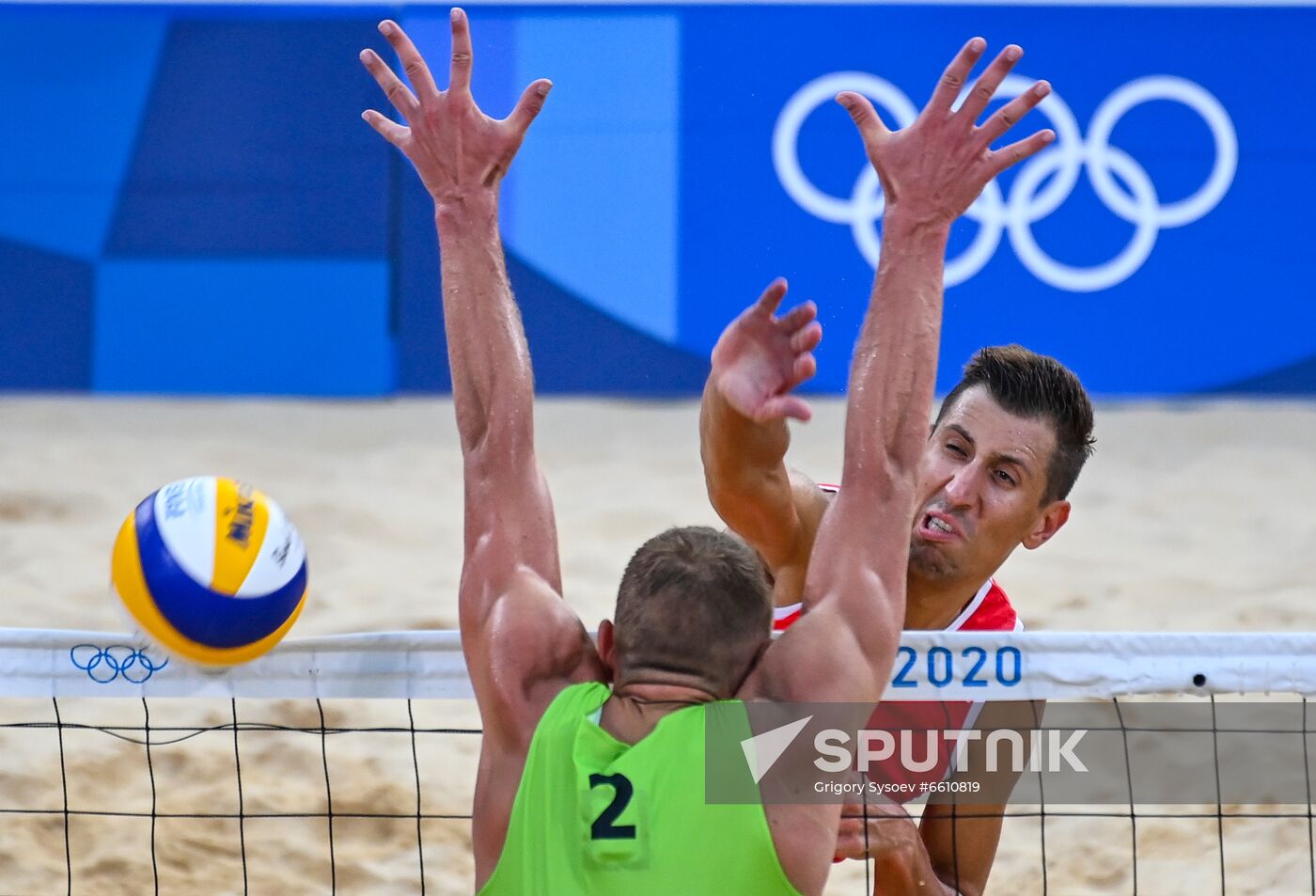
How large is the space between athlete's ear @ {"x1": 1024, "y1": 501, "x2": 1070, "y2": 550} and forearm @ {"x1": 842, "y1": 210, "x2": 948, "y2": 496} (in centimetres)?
112

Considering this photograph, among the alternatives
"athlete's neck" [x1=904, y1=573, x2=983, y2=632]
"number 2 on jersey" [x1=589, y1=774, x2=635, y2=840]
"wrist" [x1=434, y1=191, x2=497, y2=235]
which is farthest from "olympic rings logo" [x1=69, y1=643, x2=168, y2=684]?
"athlete's neck" [x1=904, y1=573, x2=983, y2=632]

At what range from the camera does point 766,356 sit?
8.29 feet

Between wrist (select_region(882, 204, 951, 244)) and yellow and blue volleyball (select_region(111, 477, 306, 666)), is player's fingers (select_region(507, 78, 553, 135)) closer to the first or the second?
wrist (select_region(882, 204, 951, 244))

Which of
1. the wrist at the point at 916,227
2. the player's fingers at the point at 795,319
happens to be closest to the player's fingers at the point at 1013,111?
the wrist at the point at 916,227

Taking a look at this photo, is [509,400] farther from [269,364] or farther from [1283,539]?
[269,364]

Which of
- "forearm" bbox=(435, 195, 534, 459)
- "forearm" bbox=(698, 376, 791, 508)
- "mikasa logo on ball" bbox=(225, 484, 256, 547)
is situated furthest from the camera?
"forearm" bbox=(698, 376, 791, 508)

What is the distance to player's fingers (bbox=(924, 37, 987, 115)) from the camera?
246cm

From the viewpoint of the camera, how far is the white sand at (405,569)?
15.0ft

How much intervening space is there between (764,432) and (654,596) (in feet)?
2.61

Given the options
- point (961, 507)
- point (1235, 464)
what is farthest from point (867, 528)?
point (1235, 464)

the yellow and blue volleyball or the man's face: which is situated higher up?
the man's face

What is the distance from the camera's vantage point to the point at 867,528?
2457 mm

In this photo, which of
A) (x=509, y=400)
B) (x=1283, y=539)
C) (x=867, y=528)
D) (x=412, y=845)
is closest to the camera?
(x=867, y=528)

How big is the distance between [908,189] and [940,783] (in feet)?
5.26
